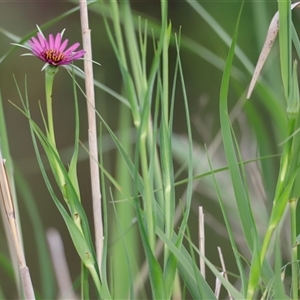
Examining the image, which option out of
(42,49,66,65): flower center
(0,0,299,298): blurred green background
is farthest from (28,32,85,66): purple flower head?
(0,0,299,298): blurred green background

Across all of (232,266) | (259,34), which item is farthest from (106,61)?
(259,34)

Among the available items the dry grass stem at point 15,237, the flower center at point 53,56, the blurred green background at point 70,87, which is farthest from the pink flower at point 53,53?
the blurred green background at point 70,87

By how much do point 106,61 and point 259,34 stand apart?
1.32 m

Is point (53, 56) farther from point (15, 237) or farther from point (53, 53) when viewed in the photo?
point (15, 237)

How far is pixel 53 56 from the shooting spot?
0.49 m

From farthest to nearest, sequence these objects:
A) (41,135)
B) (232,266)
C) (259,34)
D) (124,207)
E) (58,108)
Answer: (58,108)
(232,266)
(259,34)
(124,207)
(41,135)

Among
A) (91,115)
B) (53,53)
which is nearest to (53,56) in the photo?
(53,53)

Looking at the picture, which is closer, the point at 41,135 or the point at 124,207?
the point at 41,135

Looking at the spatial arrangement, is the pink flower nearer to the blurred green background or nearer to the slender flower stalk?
the slender flower stalk

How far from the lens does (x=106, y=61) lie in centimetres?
210

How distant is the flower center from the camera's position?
0.49 meters

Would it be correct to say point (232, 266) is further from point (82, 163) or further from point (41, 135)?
point (41, 135)

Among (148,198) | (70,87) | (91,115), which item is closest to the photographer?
(148,198)

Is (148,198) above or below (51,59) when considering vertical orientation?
below
